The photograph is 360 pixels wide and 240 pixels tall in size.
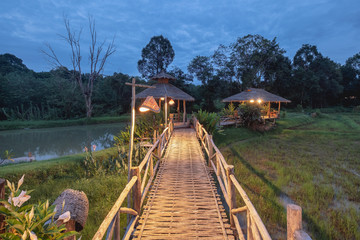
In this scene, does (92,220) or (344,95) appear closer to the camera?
(92,220)

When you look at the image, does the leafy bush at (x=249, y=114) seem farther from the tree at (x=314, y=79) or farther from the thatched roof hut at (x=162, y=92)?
the tree at (x=314, y=79)

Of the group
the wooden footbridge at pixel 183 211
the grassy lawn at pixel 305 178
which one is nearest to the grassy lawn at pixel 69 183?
the wooden footbridge at pixel 183 211

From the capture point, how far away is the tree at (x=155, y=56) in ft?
112

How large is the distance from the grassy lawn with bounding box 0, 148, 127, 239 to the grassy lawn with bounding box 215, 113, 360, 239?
4.04m

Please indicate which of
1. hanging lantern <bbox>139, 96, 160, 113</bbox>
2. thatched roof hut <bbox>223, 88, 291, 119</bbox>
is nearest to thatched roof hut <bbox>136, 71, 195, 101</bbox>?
thatched roof hut <bbox>223, 88, 291, 119</bbox>

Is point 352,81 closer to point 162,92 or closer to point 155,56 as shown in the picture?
point 155,56

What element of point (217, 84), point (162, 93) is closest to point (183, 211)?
point (162, 93)

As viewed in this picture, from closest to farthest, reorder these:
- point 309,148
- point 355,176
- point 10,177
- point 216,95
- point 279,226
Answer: point 279,226 → point 10,177 → point 355,176 → point 309,148 → point 216,95

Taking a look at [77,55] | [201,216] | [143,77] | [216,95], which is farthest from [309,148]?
[143,77]

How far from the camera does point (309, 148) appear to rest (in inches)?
452

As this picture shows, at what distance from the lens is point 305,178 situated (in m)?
7.11

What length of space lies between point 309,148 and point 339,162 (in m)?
2.63

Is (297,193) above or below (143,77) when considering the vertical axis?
below

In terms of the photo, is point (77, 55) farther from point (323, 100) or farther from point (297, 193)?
point (323, 100)
